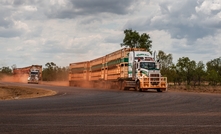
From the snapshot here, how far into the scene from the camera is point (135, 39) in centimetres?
7081

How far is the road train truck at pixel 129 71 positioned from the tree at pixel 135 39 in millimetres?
23994

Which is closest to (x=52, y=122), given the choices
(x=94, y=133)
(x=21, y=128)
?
(x=21, y=128)

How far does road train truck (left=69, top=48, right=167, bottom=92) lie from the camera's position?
113 ft

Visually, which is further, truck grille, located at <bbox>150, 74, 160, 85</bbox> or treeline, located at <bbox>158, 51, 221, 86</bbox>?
treeline, located at <bbox>158, 51, 221, 86</bbox>

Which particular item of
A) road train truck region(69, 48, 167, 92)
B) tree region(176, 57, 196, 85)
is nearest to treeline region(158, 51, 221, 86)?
tree region(176, 57, 196, 85)

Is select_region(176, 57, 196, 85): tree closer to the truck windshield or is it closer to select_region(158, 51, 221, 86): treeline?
select_region(158, 51, 221, 86): treeline

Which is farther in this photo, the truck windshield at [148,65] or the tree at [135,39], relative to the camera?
the tree at [135,39]

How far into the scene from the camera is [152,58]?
36031mm

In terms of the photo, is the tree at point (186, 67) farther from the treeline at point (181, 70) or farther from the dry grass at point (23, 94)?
the dry grass at point (23, 94)

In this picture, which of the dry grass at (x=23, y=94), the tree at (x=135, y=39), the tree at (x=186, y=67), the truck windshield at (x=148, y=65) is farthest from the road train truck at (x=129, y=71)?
the tree at (x=186, y=67)

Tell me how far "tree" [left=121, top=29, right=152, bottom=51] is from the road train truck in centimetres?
2399

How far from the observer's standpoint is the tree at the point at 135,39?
70281 millimetres

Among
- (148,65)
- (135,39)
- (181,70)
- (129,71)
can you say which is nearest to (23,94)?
(129,71)

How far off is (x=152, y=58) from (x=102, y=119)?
24307 mm
